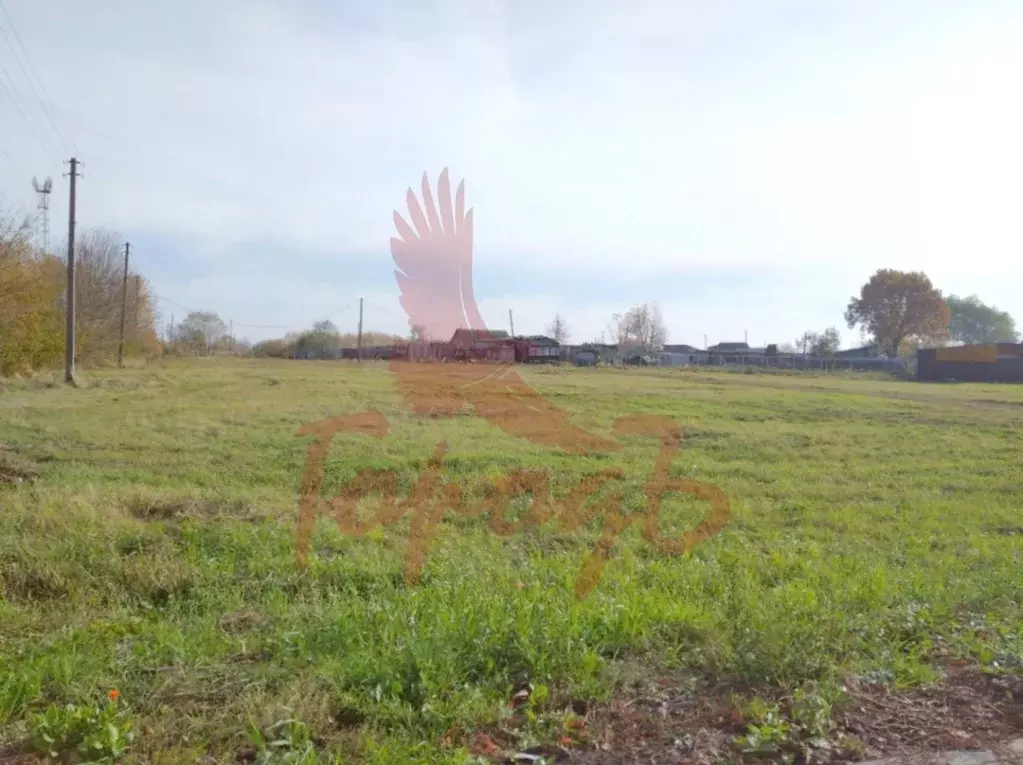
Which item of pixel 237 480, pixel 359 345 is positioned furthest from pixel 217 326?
pixel 237 480

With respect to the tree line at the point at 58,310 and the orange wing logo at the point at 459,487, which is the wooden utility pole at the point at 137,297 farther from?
the orange wing logo at the point at 459,487

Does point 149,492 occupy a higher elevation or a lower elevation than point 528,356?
lower

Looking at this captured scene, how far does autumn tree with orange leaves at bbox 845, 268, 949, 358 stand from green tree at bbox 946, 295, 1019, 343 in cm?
2984

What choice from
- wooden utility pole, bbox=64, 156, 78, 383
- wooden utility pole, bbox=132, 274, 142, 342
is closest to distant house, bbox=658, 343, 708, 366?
wooden utility pole, bbox=132, 274, 142, 342

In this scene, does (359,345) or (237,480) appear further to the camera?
(359,345)

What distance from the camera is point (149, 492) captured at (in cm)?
722

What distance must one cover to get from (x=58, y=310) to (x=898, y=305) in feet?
153

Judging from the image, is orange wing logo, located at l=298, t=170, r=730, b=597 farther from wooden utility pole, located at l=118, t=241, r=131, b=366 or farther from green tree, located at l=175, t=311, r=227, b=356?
green tree, located at l=175, t=311, r=227, b=356

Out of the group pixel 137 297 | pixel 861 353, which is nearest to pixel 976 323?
pixel 861 353

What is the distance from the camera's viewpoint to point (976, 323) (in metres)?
72.8

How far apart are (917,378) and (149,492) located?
5199 cm

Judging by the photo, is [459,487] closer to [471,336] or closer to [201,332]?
[471,336]

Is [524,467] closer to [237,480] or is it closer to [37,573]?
[237,480]

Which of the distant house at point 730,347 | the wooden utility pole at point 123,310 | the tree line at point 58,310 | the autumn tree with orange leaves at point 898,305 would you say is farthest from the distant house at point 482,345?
the distant house at point 730,347
